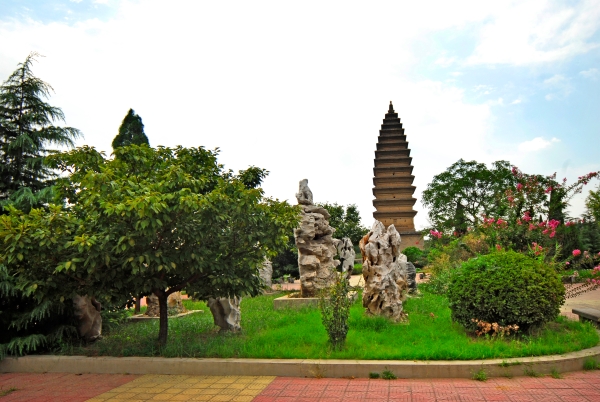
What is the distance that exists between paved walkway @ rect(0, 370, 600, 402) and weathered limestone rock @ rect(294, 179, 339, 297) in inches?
Answer: 294

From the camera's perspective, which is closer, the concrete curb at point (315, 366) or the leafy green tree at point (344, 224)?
the concrete curb at point (315, 366)

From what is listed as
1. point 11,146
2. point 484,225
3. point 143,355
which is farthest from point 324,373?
point 11,146

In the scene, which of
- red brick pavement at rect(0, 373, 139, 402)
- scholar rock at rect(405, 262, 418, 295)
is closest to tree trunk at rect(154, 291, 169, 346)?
red brick pavement at rect(0, 373, 139, 402)

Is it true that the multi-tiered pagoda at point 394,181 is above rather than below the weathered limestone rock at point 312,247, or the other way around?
above

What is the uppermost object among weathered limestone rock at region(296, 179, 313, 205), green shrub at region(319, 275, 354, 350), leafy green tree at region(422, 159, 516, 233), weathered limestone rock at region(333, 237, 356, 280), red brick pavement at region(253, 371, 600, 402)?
leafy green tree at region(422, 159, 516, 233)

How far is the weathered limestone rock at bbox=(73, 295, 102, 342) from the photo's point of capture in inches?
350

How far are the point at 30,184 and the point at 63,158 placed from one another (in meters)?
4.92

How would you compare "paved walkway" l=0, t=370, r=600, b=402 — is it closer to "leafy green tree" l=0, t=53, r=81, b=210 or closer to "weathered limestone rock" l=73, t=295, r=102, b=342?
"weathered limestone rock" l=73, t=295, r=102, b=342

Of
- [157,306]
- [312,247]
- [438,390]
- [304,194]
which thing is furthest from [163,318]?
[304,194]

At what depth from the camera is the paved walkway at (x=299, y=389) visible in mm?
5844

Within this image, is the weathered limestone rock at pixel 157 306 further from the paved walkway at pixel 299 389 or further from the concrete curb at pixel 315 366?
the paved walkway at pixel 299 389

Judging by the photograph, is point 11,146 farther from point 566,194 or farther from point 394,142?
point 394,142

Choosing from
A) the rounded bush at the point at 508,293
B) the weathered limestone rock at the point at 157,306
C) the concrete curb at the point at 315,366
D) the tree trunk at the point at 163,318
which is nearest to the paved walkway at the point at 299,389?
the concrete curb at the point at 315,366

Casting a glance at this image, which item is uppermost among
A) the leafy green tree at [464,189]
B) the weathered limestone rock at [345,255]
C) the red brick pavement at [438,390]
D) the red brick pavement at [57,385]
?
the leafy green tree at [464,189]
